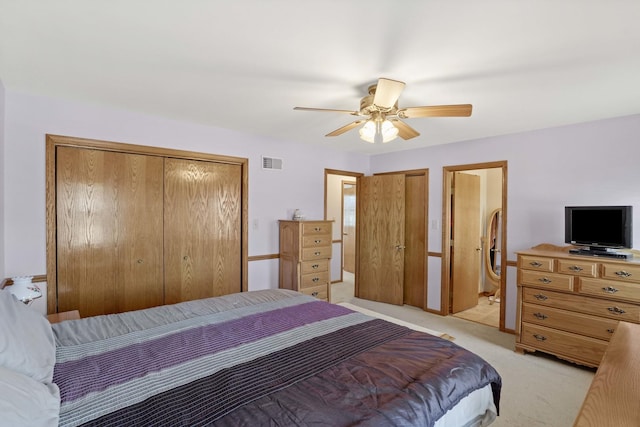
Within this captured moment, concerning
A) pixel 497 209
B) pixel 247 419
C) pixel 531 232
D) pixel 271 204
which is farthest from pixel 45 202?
pixel 497 209

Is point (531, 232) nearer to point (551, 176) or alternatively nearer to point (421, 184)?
point (551, 176)

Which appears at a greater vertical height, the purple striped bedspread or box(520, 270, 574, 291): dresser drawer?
box(520, 270, 574, 291): dresser drawer

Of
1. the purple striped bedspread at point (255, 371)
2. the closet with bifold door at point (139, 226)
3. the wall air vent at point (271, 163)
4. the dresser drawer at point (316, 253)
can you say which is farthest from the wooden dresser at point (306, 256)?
the purple striped bedspread at point (255, 371)

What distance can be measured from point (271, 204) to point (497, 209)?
3749mm

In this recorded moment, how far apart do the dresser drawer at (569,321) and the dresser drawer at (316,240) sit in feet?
7.31

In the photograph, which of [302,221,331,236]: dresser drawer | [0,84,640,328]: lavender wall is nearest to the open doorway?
[0,84,640,328]: lavender wall

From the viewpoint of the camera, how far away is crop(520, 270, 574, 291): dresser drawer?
2.78m

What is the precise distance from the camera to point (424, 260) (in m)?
4.44

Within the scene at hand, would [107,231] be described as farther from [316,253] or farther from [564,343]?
[564,343]

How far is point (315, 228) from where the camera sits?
3.93 metres

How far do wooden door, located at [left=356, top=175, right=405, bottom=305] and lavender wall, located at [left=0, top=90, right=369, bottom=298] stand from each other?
84 cm

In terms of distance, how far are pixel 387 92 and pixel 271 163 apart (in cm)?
227

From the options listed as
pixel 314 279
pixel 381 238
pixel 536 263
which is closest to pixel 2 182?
pixel 314 279

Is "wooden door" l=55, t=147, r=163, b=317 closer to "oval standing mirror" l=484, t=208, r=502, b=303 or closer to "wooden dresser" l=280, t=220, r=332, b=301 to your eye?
"wooden dresser" l=280, t=220, r=332, b=301
